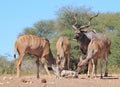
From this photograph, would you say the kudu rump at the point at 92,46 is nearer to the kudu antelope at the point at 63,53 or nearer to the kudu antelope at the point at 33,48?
the kudu antelope at the point at 63,53

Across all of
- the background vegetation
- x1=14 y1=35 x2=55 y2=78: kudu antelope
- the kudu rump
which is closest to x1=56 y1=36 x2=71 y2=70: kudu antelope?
the kudu rump

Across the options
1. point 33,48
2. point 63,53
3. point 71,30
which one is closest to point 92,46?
point 33,48

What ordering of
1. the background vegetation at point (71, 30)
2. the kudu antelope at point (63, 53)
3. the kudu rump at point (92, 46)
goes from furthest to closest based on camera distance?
the background vegetation at point (71, 30) → the kudu antelope at point (63, 53) → the kudu rump at point (92, 46)

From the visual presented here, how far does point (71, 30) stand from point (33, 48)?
20510mm

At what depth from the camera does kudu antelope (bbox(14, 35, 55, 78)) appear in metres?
16.7

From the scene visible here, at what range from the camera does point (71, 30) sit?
123ft

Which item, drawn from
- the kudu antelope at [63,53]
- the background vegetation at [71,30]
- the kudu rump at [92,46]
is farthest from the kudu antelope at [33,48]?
the background vegetation at [71,30]

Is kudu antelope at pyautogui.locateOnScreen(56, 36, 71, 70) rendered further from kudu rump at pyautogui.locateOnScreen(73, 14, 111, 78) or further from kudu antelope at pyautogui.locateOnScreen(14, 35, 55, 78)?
kudu antelope at pyautogui.locateOnScreen(14, 35, 55, 78)

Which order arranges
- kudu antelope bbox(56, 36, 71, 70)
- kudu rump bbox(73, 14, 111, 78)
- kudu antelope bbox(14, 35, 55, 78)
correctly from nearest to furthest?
1. kudu antelope bbox(14, 35, 55, 78)
2. kudu rump bbox(73, 14, 111, 78)
3. kudu antelope bbox(56, 36, 71, 70)

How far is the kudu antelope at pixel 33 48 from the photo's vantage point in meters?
16.7

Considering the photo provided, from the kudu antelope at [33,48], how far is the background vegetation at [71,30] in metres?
8.12

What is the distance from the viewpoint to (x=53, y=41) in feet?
128

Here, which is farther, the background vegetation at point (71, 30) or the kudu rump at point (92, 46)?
the background vegetation at point (71, 30)

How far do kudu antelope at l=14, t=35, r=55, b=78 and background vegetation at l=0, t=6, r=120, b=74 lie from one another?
812 cm
